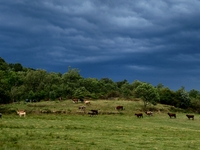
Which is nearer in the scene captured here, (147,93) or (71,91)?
(147,93)

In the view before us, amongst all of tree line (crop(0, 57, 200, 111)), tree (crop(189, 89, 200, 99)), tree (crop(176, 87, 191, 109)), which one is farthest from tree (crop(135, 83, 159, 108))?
tree (crop(189, 89, 200, 99))

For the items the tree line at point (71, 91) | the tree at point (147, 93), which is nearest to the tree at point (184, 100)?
the tree line at point (71, 91)

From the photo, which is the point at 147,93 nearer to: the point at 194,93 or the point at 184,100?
the point at 184,100

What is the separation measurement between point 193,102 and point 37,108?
→ 193 ft

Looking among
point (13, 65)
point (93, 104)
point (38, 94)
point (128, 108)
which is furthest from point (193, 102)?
point (13, 65)

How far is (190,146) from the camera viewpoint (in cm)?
2164

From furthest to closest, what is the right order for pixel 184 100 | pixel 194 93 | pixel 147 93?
pixel 194 93, pixel 184 100, pixel 147 93

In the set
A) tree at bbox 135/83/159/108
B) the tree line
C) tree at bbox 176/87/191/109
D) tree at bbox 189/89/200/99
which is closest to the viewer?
tree at bbox 135/83/159/108

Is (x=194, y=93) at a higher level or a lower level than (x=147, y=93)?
higher

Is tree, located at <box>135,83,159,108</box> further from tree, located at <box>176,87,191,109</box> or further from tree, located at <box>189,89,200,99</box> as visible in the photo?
tree, located at <box>189,89,200,99</box>

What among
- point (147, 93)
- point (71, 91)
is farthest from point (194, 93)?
point (147, 93)

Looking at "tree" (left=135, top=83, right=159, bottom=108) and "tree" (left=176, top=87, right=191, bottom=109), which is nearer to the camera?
"tree" (left=135, top=83, right=159, bottom=108)

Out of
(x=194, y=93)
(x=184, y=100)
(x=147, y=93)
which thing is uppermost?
(x=194, y=93)

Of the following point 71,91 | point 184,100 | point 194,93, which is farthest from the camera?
point 194,93
